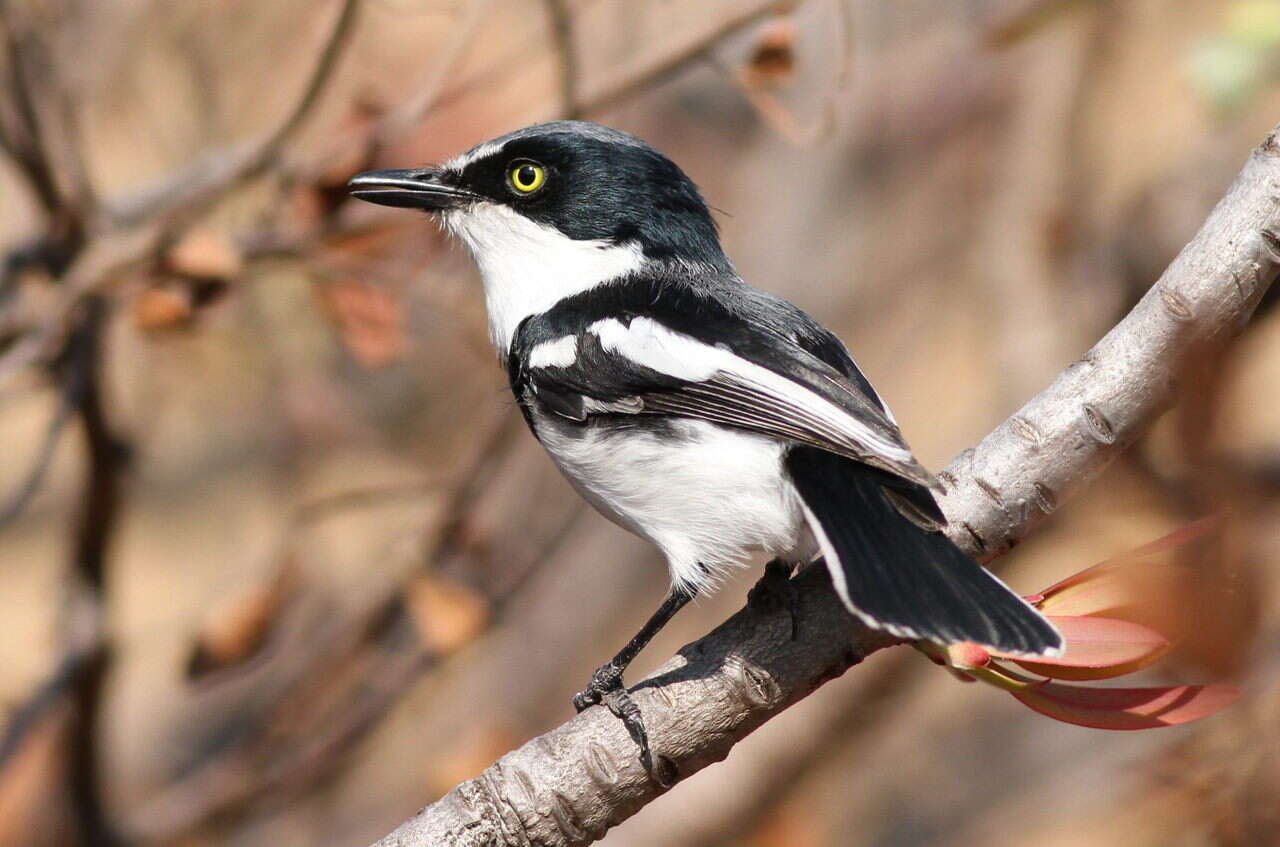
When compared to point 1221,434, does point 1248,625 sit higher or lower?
lower

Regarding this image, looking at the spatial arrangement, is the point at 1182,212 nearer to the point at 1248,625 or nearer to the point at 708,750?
the point at 708,750

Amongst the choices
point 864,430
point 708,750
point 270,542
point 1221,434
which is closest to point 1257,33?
point 864,430

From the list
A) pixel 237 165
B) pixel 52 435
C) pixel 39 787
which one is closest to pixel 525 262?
pixel 237 165

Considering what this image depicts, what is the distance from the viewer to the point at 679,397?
8.03 ft

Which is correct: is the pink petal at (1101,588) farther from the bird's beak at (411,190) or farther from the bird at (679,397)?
the bird's beak at (411,190)

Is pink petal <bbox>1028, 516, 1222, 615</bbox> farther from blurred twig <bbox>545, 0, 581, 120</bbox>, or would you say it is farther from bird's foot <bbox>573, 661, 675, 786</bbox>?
blurred twig <bbox>545, 0, 581, 120</bbox>

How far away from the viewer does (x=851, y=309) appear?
5.23 meters

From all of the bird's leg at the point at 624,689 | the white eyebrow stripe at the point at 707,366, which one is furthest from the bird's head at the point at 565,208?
the bird's leg at the point at 624,689

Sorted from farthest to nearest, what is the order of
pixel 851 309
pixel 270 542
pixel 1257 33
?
1. pixel 270 542
2. pixel 851 309
3. pixel 1257 33

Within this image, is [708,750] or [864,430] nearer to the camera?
[708,750]

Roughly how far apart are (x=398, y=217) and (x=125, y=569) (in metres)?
4.17

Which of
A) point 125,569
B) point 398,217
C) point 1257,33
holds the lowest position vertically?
point 1257,33

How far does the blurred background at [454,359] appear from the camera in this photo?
11.0 feet

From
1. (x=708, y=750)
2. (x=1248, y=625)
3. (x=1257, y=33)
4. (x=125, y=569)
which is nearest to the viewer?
(x=1248, y=625)
